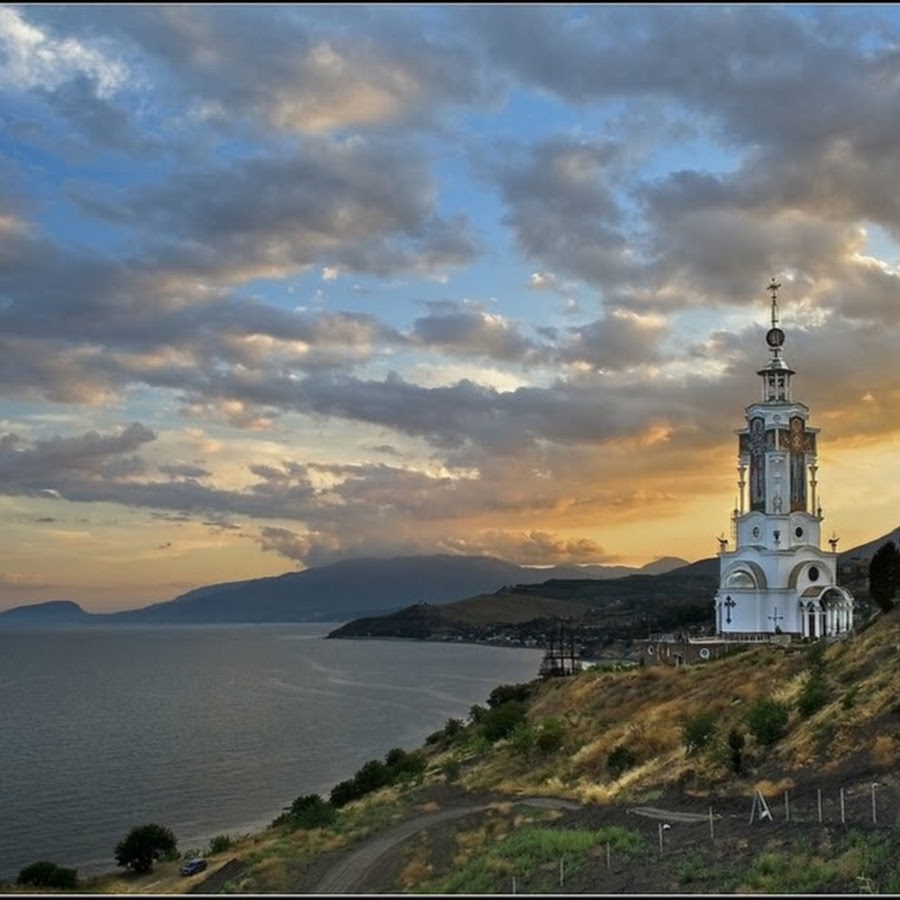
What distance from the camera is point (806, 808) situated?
27547mm

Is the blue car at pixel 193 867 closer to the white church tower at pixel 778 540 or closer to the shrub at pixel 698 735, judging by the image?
the shrub at pixel 698 735

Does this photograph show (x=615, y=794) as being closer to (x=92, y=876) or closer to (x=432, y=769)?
(x=432, y=769)

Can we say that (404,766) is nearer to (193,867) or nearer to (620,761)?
(193,867)

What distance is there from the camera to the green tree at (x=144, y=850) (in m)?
50.5

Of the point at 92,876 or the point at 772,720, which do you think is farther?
the point at 92,876

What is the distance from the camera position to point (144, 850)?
167 feet

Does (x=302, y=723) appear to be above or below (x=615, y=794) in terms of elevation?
below

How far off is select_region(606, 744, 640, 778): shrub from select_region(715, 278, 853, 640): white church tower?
3080 centimetres

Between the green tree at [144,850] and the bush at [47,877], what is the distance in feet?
13.3

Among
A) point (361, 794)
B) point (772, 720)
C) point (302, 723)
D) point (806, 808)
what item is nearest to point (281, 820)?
point (361, 794)

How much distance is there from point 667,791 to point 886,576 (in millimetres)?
28660

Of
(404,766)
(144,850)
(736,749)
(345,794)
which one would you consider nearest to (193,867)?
(144,850)

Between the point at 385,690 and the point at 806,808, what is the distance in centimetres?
13383

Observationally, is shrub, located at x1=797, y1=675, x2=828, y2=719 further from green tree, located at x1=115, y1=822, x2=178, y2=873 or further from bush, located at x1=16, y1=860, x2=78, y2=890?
bush, located at x1=16, y1=860, x2=78, y2=890
